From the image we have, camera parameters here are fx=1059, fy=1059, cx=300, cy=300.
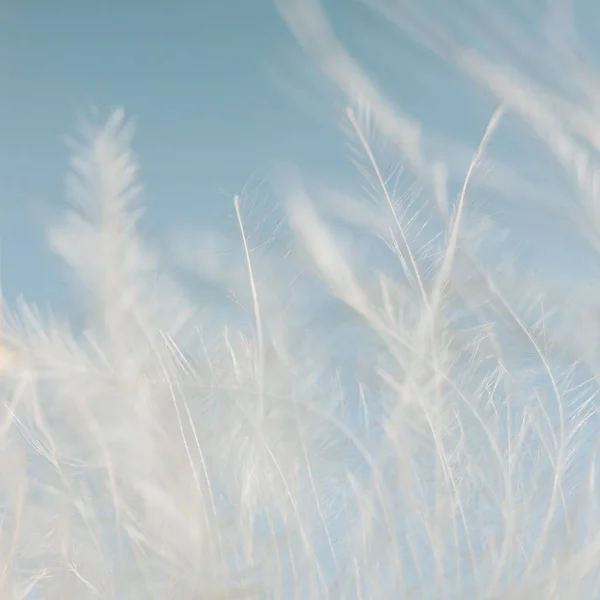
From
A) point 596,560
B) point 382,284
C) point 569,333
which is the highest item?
point 382,284

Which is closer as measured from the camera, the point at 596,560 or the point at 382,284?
the point at 596,560

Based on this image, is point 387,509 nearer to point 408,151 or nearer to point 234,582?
point 234,582

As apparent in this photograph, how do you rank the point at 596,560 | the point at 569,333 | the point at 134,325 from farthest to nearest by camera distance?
the point at 134,325
the point at 569,333
the point at 596,560

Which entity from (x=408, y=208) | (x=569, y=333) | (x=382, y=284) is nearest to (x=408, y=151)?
(x=408, y=208)

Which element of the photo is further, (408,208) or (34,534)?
(34,534)

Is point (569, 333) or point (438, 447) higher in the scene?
point (569, 333)

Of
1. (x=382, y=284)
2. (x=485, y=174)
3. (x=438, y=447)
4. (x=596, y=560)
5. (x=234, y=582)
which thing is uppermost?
(x=485, y=174)

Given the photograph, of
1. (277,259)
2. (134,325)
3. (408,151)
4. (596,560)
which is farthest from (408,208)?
(596,560)

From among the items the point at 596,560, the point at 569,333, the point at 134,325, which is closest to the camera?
the point at 596,560

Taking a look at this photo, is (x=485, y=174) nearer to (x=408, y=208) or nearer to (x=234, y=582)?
(x=408, y=208)
